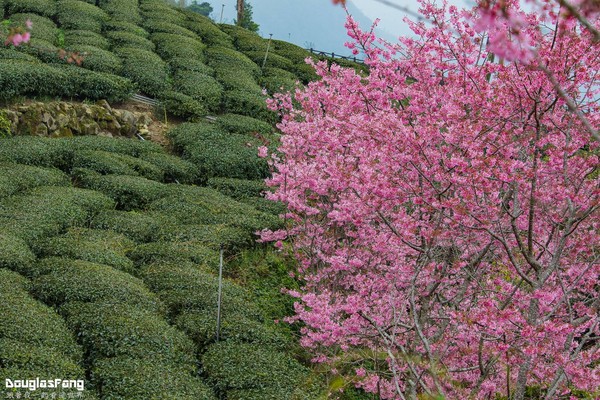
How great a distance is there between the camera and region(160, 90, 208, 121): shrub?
70.5ft

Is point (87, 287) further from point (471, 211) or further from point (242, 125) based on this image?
point (242, 125)

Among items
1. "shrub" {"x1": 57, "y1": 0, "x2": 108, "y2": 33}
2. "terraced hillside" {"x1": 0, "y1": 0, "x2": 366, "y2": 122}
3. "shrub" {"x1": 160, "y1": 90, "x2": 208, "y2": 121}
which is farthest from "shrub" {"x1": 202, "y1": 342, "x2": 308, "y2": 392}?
"shrub" {"x1": 57, "y1": 0, "x2": 108, "y2": 33}

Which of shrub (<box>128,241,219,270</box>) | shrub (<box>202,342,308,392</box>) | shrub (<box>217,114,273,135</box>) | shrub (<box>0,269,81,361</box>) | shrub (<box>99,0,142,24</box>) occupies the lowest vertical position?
shrub (<box>202,342,308,392</box>)

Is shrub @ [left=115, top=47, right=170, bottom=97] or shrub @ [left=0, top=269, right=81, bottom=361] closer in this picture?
shrub @ [left=0, top=269, right=81, bottom=361]

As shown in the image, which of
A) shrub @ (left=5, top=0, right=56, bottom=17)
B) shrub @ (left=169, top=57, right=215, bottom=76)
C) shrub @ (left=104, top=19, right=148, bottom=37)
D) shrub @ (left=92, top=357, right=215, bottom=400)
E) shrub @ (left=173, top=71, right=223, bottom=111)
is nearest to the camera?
shrub @ (left=92, top=357, right=215, bottom=400)

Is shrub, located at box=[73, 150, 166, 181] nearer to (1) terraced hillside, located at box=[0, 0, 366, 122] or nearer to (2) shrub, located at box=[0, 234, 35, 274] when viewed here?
(1) terraced hillside, located at box=[0, 0, 366, 122]

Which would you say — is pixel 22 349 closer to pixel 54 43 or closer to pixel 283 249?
pixel 283 249

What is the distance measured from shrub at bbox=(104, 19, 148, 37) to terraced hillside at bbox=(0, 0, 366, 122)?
0.12 ft

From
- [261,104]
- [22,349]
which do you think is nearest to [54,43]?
[261,104]

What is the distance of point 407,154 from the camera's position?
821 centimetres

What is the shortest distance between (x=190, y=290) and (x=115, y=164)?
6205 mm

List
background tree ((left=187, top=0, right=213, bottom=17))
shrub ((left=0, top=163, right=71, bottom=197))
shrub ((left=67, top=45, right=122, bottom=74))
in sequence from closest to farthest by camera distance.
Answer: shrub ((left=0, top=163, right=71, bottom=197)), shrub ((left=67, top=45, right=122, bottom=74)), background tree ((left=187, top=0, right=213, bottom=17))

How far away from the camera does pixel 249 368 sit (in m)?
9.66

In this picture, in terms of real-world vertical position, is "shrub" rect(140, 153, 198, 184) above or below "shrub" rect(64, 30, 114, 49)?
below
